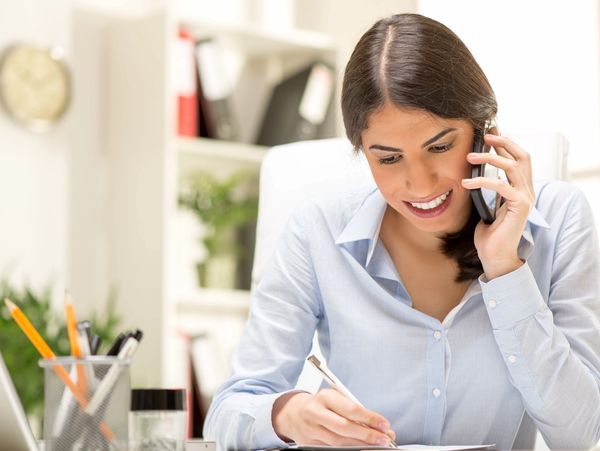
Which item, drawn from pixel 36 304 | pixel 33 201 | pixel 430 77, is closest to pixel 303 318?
pixel 430 77

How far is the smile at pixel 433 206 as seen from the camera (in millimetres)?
1379

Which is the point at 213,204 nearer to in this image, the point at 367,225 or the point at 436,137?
the point at 367,225

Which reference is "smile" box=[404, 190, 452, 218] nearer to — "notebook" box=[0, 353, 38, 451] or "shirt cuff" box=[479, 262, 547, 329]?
"shirt cuff" box=[479, 262, 547, 329]

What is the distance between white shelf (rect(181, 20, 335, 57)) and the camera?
3.53m

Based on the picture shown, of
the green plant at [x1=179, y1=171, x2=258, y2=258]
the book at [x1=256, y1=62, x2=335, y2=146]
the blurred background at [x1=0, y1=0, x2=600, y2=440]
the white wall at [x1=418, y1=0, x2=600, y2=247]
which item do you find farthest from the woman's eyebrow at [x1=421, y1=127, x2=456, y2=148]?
the book at [x1=256, y1=62, x2=335, y2=146]

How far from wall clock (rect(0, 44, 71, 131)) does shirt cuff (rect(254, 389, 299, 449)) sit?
224cm

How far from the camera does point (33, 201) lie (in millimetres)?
3348

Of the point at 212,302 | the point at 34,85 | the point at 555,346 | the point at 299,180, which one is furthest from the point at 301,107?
the point at 555,346

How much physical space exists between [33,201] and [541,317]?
235cm

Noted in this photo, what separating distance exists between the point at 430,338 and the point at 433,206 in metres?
0.19

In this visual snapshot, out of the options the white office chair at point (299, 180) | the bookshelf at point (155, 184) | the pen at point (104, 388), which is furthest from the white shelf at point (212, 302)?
the pen at point (104, 388)

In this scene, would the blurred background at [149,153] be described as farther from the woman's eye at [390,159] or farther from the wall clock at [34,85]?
the woman's eye at [390,159]

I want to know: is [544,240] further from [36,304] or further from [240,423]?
[36,304]

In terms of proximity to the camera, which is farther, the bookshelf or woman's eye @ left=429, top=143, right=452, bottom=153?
the bookshelf
